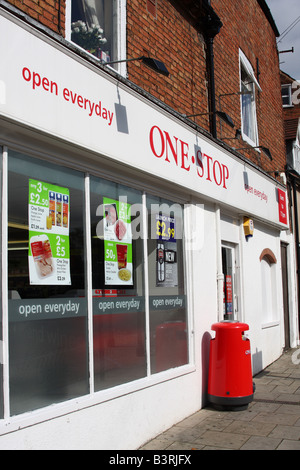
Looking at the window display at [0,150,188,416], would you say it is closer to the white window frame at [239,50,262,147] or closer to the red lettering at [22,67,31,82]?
the red lettering at [22,67,31,82]

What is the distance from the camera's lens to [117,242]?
5.41m

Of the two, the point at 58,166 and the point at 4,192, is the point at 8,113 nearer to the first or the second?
the point at 4,192

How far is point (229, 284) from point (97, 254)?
411cm

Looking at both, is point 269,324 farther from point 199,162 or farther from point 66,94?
point 66,94

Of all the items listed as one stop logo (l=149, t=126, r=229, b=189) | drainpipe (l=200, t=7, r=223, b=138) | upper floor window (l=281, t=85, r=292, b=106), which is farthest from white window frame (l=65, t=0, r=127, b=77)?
upper floor window (l=281, t=85, r=292, b=106)

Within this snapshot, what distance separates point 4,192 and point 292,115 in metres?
17.9

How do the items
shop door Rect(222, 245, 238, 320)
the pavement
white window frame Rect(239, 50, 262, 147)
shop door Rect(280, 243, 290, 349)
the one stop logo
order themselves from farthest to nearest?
shop door Rect(280, 243, 290, 349)
white window frame Rect(239, 50, 262, 147)
shop door Rect(222, 245, 238, 320)
the one stop logo
the pavement

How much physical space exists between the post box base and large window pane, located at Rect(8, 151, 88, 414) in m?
2.50

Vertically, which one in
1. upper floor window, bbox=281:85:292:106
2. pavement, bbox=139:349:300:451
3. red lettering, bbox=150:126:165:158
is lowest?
pavement, bbox=139:349:300:451

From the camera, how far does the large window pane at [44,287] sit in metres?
3.97

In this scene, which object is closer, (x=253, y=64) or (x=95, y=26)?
(x=95, y=26)

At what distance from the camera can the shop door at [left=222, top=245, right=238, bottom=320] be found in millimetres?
8484

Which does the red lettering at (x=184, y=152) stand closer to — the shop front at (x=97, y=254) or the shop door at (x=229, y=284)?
the shop front at (x=97, y=254)

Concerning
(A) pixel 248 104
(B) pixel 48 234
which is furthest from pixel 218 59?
(B) pixel 48 234
